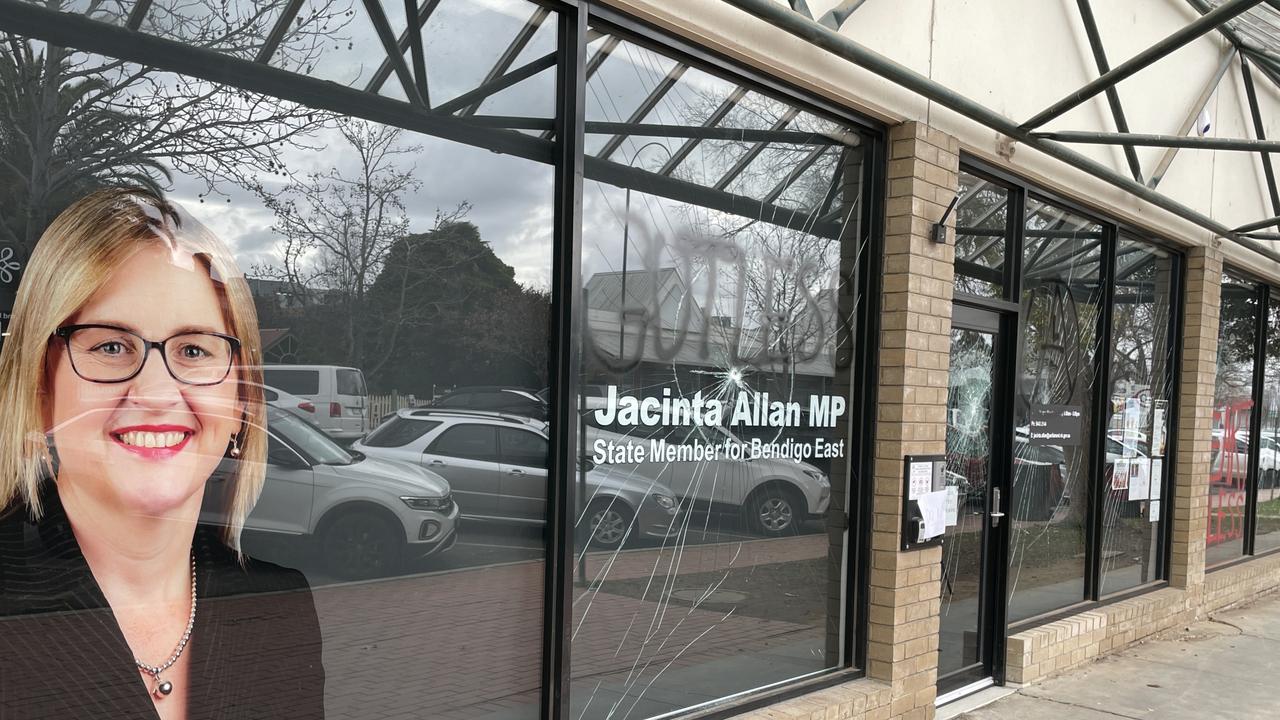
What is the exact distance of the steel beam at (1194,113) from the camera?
7512mm

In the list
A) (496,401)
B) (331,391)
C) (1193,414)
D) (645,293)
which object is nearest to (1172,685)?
(1193,414)

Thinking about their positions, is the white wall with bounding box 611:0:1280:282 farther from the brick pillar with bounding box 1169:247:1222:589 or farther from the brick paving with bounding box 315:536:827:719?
the brick paving with bounding box 315:536:827:719

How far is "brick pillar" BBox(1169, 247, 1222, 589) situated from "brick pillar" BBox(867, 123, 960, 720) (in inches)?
179

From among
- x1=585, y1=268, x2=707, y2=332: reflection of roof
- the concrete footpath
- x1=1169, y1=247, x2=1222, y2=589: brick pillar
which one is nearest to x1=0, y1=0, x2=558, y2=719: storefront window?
x1=585, y1=268, x2=707, y2=332: reflection of roof

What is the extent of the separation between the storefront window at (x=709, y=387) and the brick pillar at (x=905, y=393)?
0.19 m

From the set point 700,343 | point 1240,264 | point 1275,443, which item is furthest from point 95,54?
point 1275,443

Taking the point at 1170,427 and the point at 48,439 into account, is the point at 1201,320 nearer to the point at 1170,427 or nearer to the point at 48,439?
the point at 1170,427

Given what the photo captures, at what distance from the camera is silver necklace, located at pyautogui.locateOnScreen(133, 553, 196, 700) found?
9.21 ft

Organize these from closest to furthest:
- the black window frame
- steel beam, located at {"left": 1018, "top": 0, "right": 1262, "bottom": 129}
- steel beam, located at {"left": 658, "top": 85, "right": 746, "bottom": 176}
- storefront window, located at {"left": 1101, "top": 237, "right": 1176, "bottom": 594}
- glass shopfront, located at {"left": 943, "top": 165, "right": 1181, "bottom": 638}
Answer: steel beam, located at {"left": 658, "top": 85, "right": 746, "bottom": 176}, steel beam, located at {"left": 1018, "top": 0, "right": 1262, "bottom": 129}, glass shopfront, located at {"left": 943, "top": 165, "right": 1181, "bottom": 638}, the black window frame, storefront window, located at {"left": 1101, "top": 237, "right": 1176, "bottom": 594}

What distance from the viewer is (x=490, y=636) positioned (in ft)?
12.0

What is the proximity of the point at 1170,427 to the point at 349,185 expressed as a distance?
8.01 metres

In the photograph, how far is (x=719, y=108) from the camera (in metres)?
4.54

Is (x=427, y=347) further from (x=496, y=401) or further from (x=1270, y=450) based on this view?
(x=1270, y=450)

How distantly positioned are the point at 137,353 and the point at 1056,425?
6159 mm
